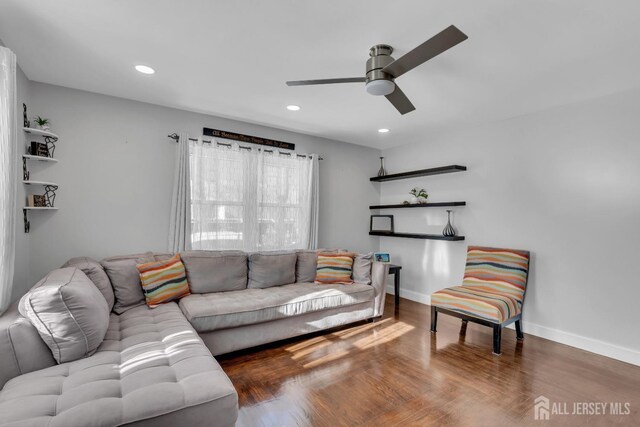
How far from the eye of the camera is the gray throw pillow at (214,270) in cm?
307

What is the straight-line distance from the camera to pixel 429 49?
172cm

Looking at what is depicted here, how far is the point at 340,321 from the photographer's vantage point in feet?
11.0

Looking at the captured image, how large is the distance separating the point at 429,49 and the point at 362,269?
2582 millimetres

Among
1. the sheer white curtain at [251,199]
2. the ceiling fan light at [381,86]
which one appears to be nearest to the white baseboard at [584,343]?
the sheer white curtain at [251,199]

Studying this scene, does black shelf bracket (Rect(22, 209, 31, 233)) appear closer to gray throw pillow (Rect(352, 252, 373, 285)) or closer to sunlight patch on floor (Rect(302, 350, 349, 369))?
sunlight patch on floor (Rect(302, 350, 349, 369))

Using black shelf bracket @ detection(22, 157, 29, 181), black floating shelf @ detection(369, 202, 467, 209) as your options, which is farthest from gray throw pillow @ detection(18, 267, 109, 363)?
black floating shelf @ detection(369, 202, 467, 209)

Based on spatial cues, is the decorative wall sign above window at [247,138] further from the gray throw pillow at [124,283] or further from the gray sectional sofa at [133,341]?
the gray throw pillow at [124,283]

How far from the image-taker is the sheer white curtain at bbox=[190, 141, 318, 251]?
11.8ft

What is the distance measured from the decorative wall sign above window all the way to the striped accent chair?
2678 mm

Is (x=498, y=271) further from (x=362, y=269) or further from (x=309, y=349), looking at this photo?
(x=309, y=349)

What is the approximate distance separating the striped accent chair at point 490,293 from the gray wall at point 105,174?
3.20 meters

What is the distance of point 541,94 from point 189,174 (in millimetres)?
3712

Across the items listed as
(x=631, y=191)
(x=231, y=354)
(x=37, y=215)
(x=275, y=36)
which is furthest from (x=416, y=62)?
(x=37, y=215)

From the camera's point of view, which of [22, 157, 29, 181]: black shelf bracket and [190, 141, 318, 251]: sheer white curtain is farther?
[190, 141, 318, 251]: sheer white curtain
